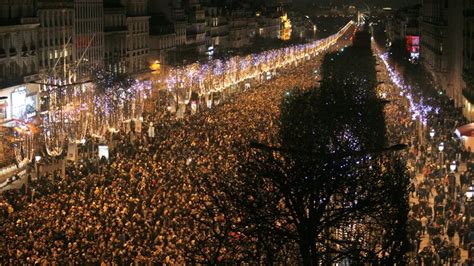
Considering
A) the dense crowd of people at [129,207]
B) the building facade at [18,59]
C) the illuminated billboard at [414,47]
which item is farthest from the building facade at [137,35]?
the dense crowd of people at [129,207]

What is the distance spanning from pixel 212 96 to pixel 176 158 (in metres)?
48.3

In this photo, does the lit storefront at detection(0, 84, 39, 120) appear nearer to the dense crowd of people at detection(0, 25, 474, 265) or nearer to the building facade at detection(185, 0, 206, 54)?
the dense crowd of people at detection(0, 25, 474, 265)

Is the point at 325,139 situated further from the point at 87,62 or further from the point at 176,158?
the point at 87,62

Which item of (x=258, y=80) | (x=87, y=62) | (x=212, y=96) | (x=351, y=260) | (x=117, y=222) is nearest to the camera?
(x=351, y=260)

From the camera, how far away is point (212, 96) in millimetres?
93125

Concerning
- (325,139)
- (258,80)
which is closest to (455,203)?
(325,139)

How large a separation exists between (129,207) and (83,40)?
53.7 m

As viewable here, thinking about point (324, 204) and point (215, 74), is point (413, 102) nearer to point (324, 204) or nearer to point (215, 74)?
point (215, 74)

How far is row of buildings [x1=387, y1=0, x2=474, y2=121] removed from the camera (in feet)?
235

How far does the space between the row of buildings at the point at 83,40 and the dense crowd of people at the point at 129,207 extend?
15.1m

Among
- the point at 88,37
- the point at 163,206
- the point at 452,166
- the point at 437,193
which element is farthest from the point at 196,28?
the point at 163,206

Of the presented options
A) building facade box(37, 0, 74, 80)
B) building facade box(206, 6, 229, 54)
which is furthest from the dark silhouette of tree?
building facade box(206, 6, 229, 54)

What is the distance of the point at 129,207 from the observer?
106 ft

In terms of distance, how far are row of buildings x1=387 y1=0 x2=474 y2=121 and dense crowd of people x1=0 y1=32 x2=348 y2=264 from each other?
2275 cm
